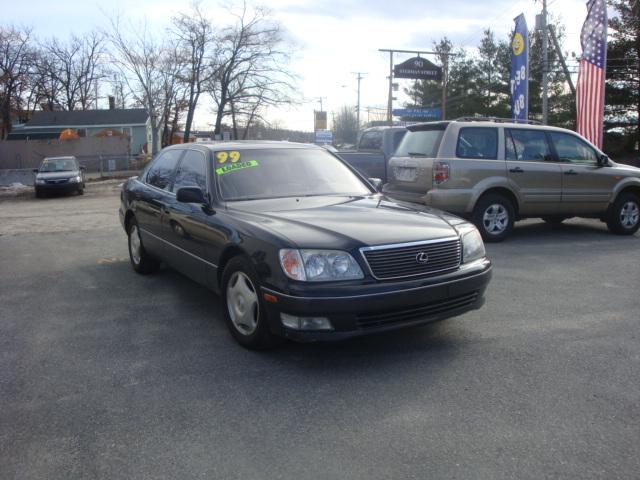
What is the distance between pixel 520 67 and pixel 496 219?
13251 mm

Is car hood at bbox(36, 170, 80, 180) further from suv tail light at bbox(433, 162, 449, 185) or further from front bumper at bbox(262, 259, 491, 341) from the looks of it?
front bumper at bbox(262, 259, 491, 341)

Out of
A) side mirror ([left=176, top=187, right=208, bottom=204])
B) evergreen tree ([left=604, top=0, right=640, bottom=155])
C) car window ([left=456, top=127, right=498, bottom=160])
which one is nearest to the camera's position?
side mirror ([left=176, top=187, right=208, bottom=204])

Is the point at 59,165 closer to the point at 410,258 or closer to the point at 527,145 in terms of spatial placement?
the point at 527,145

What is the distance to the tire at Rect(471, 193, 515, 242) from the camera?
28.5 ft

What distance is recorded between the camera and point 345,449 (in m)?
2.85

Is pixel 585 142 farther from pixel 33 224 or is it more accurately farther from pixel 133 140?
pixel 133 140

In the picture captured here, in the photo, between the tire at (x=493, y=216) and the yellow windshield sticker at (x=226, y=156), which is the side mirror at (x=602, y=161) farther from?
the yellow windshield sticker at (x=226, y=156)

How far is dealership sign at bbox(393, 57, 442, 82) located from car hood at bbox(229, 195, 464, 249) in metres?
37.1

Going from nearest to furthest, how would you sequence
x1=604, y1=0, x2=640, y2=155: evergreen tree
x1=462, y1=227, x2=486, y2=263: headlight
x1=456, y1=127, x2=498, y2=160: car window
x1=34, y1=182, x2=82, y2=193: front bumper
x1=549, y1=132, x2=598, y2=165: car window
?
x1=462, y1=227, x2=486, y2=263: headlight → x1=456, y1=127, x2=498, y2=160: car window → x1=549, y1=132, x2=598, y2=165: car window → x1=34, y1=182, x2=82, y2=193: front bumper → x1=604, y1=0, x2=640, y2=155: evergreen tree

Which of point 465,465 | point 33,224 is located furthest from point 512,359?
point 33,224

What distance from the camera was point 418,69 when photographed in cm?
4031

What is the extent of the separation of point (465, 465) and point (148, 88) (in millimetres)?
40772

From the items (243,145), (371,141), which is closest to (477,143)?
(243,145)

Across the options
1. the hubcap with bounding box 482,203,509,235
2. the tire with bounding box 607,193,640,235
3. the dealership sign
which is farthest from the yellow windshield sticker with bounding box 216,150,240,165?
the dealership sign
